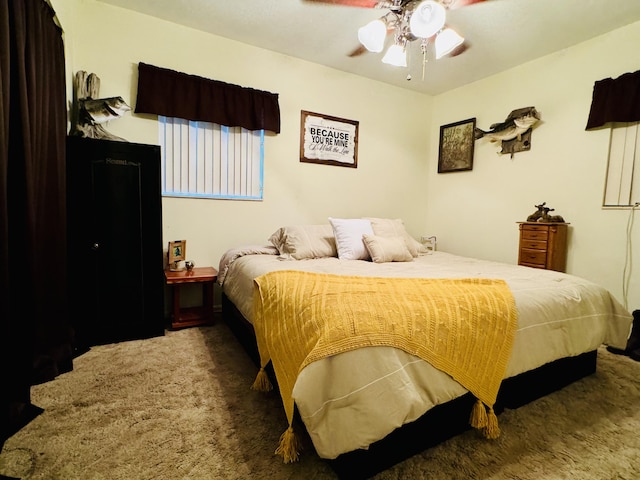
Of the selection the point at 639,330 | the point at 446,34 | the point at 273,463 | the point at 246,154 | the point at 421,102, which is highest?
the point at 421,102

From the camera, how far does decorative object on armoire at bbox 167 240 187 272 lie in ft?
8.87

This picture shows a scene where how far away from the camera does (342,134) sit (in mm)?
3627

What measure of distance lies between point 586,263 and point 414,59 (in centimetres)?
263

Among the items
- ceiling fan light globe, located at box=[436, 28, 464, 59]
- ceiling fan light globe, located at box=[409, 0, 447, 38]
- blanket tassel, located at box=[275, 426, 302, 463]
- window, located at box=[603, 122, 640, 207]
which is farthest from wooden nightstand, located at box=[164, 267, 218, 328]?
window, located at box=[603, 122, 640, 207]

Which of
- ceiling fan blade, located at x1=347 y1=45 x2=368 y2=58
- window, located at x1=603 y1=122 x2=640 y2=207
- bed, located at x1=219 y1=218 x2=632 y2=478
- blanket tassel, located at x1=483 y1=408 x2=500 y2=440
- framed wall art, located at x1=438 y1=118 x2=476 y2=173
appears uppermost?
ceiling fan blade, located at x1=347 y1=45 x2=368 y2=58

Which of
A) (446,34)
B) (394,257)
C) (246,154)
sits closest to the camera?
(446,34)

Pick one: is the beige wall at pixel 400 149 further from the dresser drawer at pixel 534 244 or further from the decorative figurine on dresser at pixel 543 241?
the dresser drawer at pixel 534 244

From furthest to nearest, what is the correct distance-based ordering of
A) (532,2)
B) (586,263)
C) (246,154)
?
(246,154) → (586,263) → (532,2)

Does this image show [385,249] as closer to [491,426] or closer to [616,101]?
[491,426]

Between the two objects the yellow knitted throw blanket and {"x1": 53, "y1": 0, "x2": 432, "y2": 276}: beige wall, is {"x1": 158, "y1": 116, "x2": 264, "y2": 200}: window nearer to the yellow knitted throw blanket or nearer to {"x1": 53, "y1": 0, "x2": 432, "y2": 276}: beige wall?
{"x1": 53, "y1": 0, "x2": 432, "y2": 276}: beige wall

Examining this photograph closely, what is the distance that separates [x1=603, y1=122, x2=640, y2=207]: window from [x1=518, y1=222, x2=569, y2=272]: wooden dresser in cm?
42

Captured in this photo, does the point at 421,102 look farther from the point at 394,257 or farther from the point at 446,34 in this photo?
the point at 394,257

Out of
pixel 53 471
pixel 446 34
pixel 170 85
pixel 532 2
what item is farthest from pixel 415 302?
pixel 170 85

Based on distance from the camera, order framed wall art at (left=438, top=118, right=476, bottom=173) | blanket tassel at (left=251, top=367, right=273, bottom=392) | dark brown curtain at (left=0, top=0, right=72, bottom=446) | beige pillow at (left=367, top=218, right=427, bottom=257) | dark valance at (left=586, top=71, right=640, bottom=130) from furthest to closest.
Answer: framed wall art at (left=438, top=118, right=476, bottom=173) < beige pillow at (left=367, top=218, right=427, bottom=257) < dark valance at (left=586, top=71, right=640, bottom=130) < blanket tassel at (left=251, top=367, right=273, bottom=392) < dark brown curtain at (left=0, top=0, right=72, bottom=446)
